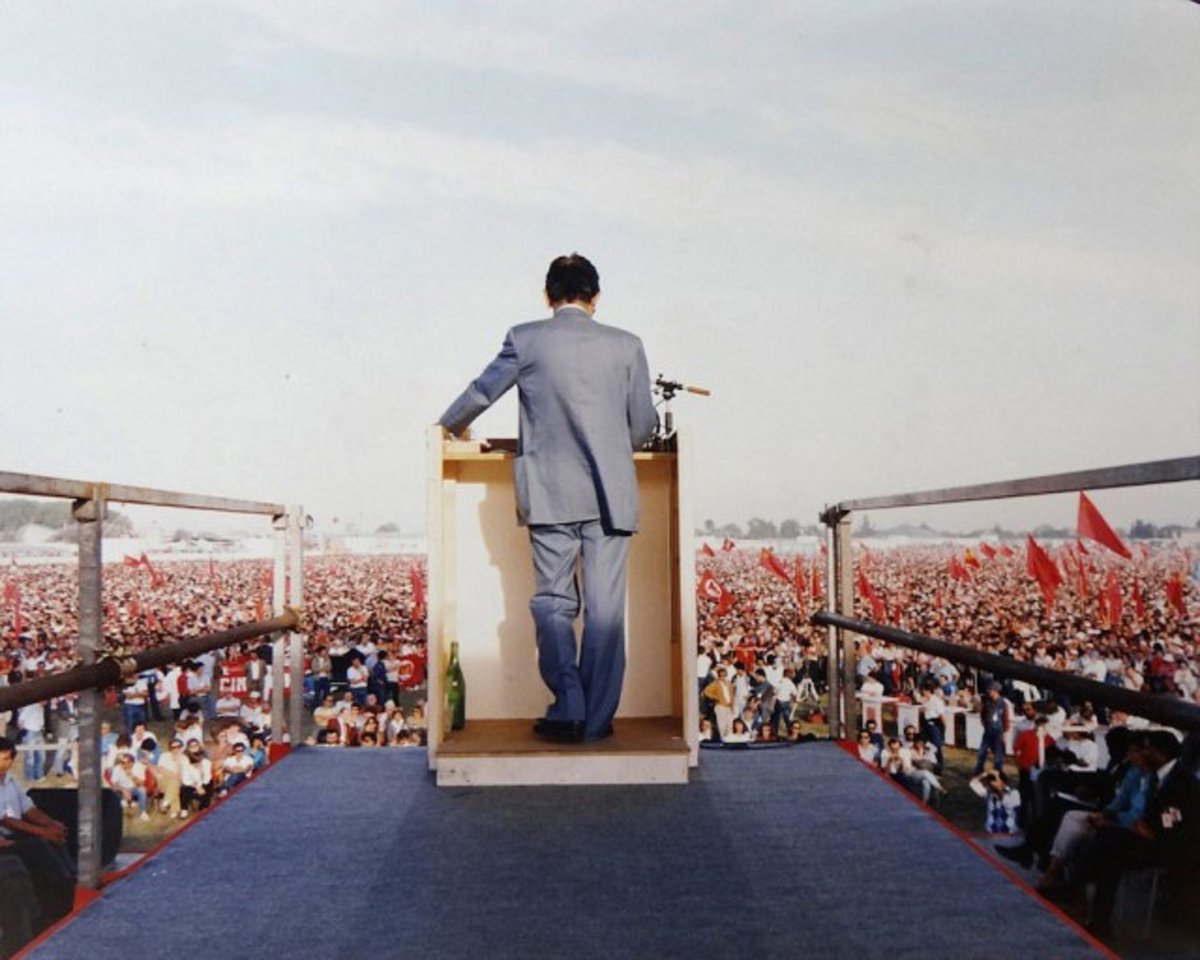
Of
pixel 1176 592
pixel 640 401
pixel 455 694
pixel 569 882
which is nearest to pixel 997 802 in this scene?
pixel 1176 592

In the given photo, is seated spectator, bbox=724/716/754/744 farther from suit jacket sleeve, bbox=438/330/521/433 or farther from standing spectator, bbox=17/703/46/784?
suit jacket sleeve, bbox=438/330/521/433

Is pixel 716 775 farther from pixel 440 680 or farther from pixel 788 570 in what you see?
pixel 788 570

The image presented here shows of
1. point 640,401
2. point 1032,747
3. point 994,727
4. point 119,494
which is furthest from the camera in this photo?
point 994,727

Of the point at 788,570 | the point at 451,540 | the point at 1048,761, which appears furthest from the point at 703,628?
the point at 451,540

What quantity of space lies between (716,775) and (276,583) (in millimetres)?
1503

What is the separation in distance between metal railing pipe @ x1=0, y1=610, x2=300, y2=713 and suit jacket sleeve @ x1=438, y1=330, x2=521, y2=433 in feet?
2.84

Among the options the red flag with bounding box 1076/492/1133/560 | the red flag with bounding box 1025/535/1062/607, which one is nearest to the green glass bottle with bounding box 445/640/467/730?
the red flag with bounding box 1076/492/1133/560

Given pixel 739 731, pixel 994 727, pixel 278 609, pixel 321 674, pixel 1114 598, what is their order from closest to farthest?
pixel 278 609 < pixel 739 731 < pixel 994 727 < pixel 321 674 < pixel 1114 598

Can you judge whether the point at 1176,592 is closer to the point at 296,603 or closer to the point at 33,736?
the point at 296,603

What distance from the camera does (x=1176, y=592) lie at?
65.5 ft

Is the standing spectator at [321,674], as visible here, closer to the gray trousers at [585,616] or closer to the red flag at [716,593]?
the red flag at [716,593]

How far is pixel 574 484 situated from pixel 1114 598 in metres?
22.0

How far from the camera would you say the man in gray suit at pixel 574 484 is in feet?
8.73

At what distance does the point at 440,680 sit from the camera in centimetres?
279
